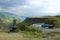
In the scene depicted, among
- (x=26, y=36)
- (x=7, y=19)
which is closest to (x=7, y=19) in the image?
(x=7, y=19)

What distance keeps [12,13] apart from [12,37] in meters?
0.54

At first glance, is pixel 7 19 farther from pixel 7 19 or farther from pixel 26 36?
pixel 26 36

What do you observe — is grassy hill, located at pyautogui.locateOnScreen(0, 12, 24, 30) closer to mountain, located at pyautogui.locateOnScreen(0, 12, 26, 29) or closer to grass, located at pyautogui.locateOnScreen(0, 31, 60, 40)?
mountain, located at pyautogui.locateOnScreen(0, 12, 26, 29)

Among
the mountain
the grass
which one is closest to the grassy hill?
the mountain

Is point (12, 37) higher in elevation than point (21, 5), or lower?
lower

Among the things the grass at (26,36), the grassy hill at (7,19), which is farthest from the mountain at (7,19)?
the grass at (26,36)

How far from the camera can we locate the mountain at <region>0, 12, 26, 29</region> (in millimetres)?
2993

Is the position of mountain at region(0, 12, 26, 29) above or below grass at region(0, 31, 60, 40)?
above

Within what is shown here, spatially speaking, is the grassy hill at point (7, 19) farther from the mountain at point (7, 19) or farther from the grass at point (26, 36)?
the grass at point (26, 36)

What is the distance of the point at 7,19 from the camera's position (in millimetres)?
3033

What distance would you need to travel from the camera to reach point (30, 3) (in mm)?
2980

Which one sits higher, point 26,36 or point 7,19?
point 7,19

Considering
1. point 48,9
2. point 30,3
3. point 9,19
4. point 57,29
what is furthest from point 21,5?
point 57,29

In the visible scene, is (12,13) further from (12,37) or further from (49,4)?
(49,4)
